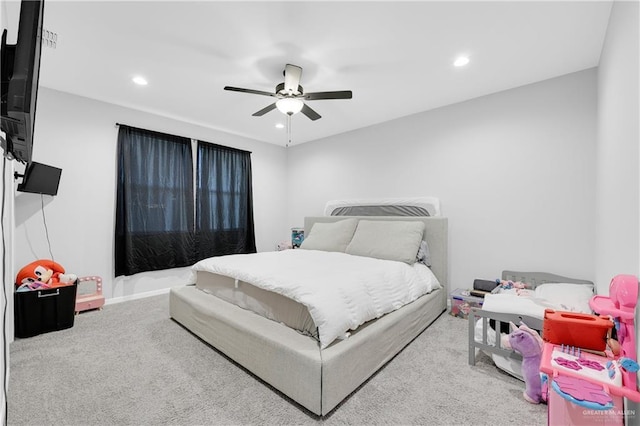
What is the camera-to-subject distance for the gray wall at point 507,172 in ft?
8.58

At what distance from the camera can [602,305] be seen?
1.18m

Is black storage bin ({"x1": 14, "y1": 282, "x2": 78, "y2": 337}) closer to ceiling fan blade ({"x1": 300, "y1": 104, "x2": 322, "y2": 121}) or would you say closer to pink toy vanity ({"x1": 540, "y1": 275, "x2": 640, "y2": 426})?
ceiling fan blade ({"x1": 300, "y1": 104, "x2": 322, "y2": 121})

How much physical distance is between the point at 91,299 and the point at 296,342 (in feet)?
9.37

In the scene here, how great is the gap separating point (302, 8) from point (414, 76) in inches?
54.4

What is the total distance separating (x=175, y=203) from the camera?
3975 millimetres

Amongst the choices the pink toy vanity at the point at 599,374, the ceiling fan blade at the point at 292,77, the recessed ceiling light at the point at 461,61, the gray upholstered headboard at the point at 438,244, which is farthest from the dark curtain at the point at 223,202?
the pink toy vanity at the point at 599,374

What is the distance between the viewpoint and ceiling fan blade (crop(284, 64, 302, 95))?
2.28 meters

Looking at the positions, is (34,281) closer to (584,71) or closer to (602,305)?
(602,305)

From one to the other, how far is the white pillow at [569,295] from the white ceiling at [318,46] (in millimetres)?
1948

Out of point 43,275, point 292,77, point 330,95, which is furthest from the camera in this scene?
point 43,275

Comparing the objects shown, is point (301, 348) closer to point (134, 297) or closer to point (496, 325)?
point (496, 325)

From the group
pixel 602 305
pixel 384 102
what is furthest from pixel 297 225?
pixel 602 305

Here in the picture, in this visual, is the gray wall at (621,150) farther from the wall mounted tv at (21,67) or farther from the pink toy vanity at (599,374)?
the wall mounted tv at (21,67)

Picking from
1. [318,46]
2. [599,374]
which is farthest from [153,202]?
[599,374]
